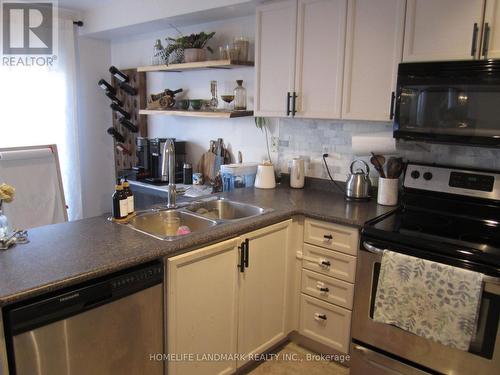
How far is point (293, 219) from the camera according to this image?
7.78 feet

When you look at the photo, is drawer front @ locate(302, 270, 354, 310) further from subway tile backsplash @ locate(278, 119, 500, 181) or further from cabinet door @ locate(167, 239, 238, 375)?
subway tile backsplash @ locate(278, 119, 500, 181)

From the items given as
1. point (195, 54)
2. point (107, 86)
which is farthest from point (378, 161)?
point (107, 86)

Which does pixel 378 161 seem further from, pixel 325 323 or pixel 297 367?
pixel 297 367

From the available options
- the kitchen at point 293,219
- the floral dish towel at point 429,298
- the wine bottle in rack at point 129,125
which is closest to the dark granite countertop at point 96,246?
the kitchen at point 293,219

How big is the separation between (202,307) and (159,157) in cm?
201

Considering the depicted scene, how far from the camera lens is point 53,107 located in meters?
3.88

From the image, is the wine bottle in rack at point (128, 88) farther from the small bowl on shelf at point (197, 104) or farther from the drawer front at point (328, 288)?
the drawer front at point (328, 288)

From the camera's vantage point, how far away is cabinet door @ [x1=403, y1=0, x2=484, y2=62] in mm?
1900

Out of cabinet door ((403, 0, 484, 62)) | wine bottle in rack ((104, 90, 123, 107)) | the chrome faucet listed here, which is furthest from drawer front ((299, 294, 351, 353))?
wine bottle in rack ((104, 90, 123, 107))

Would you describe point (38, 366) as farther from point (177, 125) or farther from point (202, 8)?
point (177, 125)

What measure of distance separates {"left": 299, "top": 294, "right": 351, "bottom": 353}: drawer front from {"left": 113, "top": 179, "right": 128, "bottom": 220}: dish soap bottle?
1.16 metres

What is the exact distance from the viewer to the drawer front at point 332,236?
2.16 meters

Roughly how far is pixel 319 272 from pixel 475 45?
139cm

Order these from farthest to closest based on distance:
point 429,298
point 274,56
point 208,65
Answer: point 208,65 < point 274,56 < point 429,298
